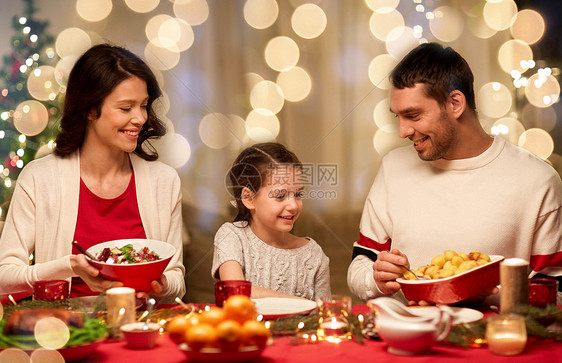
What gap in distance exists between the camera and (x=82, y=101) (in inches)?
95.7

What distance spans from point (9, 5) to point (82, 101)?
36.8 inches

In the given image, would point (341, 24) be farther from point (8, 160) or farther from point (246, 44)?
point (8, 160)

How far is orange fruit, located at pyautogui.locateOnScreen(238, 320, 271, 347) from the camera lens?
1.19 metres

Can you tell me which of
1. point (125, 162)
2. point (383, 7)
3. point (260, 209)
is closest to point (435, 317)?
point (260, 209)

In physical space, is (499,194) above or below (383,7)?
below

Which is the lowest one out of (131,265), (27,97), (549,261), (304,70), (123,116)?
(549,261)

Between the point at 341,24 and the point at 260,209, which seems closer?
the point at 260,209

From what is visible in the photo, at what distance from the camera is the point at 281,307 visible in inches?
66.3

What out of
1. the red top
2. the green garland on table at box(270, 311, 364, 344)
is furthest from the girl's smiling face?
the green garland on table at box(270, 311, 364, 344)

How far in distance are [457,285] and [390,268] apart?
239mm

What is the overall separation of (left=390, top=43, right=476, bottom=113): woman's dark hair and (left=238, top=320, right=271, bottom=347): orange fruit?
4.55 feet

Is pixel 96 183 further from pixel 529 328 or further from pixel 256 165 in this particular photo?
pixel 529 328

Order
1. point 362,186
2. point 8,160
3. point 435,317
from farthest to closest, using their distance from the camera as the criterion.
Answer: point 362,186, point 8,160, point 435,317

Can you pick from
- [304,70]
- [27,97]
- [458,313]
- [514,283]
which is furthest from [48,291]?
[304,70]
